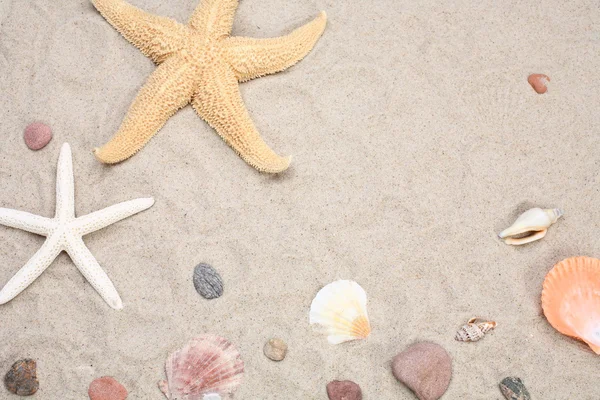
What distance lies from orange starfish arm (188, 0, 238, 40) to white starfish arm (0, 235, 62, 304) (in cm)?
111

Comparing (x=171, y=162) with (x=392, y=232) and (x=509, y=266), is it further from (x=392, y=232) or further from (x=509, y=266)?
(x=509, y=266)

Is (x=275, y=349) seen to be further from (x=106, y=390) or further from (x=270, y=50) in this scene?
(x=270, y=50)

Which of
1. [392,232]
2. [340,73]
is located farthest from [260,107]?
[392,232]

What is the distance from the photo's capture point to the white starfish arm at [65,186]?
2434mm

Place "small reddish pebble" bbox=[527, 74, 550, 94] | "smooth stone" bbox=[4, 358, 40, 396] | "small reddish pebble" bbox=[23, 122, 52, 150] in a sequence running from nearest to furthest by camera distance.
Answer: "smooth stone" bbox=[4, 358, 40, 396]
"small reddish pebble" bbox=[23, 122, 52, 150]
"small reddish pebble" bbox=[527, 74, 550, 94]

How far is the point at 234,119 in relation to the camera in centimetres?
251

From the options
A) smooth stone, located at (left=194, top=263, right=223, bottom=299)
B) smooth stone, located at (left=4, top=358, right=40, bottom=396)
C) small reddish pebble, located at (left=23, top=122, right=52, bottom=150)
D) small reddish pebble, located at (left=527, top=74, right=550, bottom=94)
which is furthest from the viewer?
small reddish pebble, located at (left=527, top=74, right=550, bottom=94)

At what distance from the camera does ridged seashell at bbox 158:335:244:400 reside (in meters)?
2.38

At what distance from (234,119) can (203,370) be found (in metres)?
1.09

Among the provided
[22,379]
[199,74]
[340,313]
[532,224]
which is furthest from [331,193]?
[22,379]

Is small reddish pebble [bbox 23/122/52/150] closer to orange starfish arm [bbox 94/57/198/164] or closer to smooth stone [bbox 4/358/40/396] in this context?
orange starfish arm [bbox 94/57/198/164]

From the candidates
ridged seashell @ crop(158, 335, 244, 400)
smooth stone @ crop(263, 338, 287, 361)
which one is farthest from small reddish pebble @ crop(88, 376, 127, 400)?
smooth stone @ crop(263, 338, 287, 361)

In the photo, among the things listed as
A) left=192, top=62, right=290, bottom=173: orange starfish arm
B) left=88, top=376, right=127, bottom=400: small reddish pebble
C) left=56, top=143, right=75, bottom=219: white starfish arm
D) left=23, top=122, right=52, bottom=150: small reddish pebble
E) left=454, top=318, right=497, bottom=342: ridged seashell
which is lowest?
left=88, top=376, right=127, bottom=400: small reddish pebble

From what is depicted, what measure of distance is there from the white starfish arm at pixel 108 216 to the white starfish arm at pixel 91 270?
0.06 meters
